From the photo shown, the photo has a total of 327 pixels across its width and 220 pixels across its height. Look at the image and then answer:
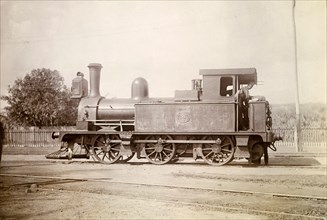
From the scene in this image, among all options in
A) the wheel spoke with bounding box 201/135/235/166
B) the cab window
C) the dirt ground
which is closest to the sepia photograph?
the dirt ground

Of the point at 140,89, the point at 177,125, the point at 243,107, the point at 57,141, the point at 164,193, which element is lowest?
the point at 164,193

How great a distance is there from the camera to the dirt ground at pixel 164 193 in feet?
10.1

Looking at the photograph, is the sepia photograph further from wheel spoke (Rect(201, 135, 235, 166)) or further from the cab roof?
wheel spoke (Rect(201, 135, 235, 166))

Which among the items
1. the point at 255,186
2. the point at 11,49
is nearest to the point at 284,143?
the point at 255,186

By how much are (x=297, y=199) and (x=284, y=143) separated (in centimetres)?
257

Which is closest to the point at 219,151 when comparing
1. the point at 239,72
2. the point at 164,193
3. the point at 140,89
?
the point at 140,89

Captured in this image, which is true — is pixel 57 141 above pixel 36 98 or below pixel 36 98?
below

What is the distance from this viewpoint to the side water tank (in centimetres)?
393

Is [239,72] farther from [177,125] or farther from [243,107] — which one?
[177,125]

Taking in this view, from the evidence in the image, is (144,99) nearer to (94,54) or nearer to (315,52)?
(94,54)

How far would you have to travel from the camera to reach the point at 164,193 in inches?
133

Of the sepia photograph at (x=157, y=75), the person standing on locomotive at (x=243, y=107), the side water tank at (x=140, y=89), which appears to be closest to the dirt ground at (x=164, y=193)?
the sepia photograph at (x=157, y=75)

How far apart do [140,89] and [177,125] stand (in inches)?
26.1

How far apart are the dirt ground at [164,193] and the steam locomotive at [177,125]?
1.51 feet
